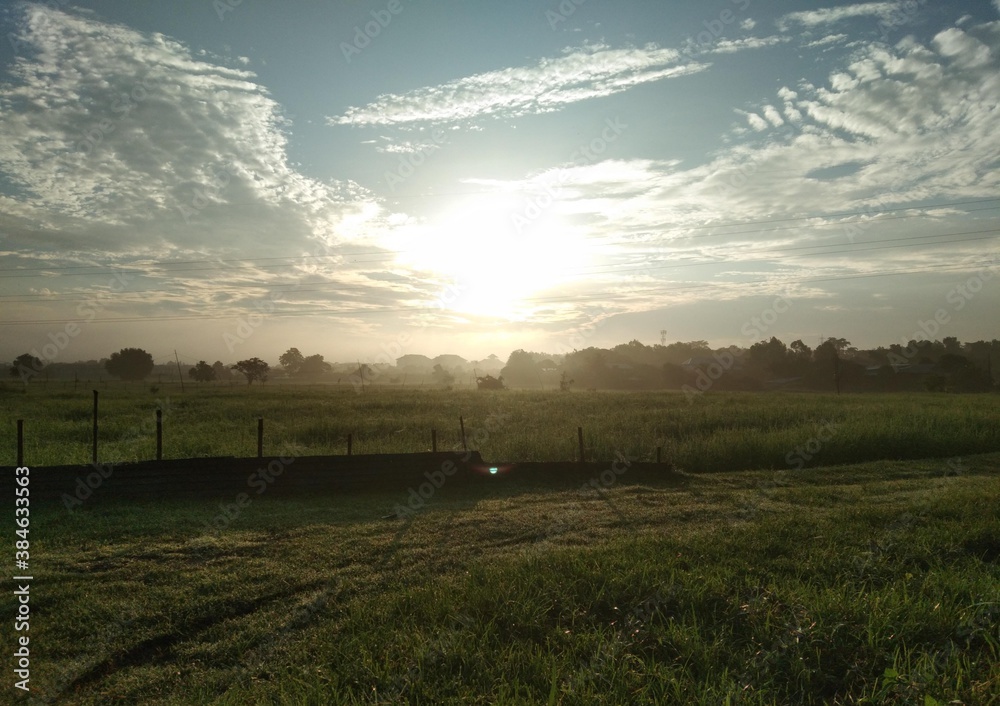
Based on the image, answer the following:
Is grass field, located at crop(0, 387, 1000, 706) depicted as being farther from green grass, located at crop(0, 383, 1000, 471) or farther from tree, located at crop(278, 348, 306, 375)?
tree, located at crop(278, 348, 306, 375)

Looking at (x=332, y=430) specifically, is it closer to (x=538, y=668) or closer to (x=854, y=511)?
(x=854, y=511)

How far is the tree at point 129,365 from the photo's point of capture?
92.2m

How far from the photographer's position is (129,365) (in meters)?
92.2

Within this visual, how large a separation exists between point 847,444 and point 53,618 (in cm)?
1967

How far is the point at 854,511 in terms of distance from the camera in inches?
372

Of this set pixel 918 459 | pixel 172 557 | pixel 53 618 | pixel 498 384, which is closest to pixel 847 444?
pixel 918 459

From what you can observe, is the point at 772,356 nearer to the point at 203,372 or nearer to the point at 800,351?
the point at 800,351

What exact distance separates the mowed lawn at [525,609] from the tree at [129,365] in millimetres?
94698

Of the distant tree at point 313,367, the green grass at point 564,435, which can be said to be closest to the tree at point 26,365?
the distant tree at point 313,367

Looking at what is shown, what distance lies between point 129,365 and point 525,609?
102 meters

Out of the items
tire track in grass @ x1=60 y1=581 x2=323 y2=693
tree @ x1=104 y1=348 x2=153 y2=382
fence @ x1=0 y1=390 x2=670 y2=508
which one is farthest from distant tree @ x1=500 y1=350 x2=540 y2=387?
tire track in grass @ x1=60 y1=581 x2=323 y2=693

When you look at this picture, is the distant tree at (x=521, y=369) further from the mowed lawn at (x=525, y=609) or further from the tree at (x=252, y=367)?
the mowed lawn at (x=525, y=609)

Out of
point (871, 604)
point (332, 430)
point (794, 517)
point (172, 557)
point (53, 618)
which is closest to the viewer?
point (871, 604)

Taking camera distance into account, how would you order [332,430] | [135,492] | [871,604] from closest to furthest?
[871,604] → [135,492] → [332,430]
